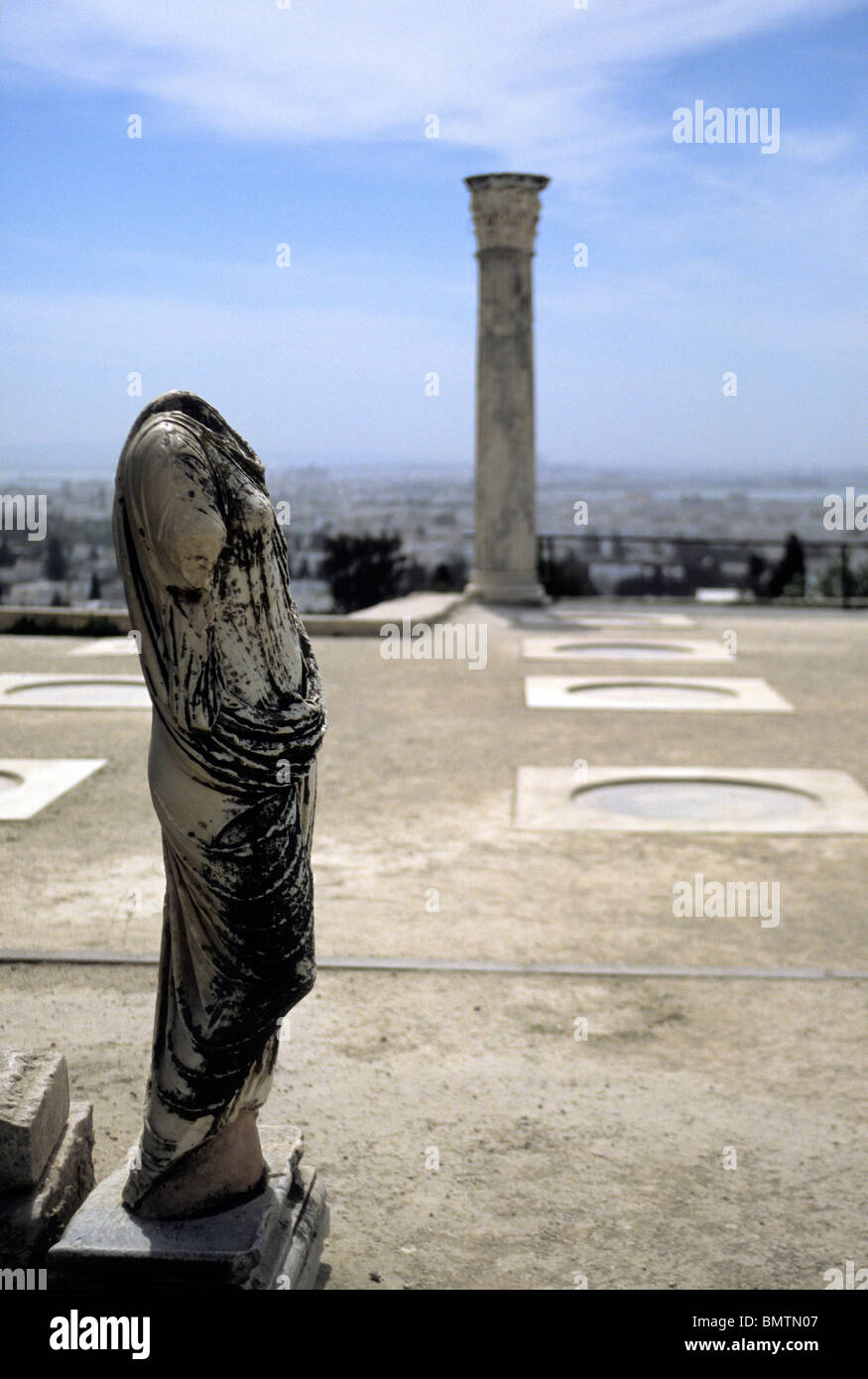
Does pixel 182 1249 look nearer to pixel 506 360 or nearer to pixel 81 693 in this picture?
pixel 81 693

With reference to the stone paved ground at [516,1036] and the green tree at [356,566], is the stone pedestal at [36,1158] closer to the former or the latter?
the stone paved ground at [516,1036]

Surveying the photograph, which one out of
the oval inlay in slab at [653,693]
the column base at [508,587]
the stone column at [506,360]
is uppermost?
the stone column at [506,360]

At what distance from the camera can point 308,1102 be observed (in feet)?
13.7

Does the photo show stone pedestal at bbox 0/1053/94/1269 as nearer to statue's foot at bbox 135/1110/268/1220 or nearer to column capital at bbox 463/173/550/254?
statue's foot at bbox 135/1110/268/1220

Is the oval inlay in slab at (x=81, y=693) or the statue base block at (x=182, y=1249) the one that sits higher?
the oval inlay in slab at (x=81, y=693)

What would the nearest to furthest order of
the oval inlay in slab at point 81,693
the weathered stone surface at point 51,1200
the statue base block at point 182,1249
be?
the statue base block at point 182,1249
the weathered stone surface at point 51,1200
the oval inlay in slab at point 81,693

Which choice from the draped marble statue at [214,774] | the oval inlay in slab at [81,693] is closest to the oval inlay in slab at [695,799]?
the oval inlay in slab at [81,693]

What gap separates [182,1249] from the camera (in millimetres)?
2889

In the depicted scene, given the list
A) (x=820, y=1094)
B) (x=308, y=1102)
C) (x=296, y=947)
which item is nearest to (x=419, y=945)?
(x=308, y=1102)

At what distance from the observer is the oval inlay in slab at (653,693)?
10953mm

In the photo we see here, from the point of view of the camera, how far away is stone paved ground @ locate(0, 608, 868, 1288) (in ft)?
11.4

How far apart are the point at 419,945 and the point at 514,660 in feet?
25.4

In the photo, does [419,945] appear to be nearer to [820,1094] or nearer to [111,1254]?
[820,1094]

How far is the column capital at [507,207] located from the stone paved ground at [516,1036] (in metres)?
10.6
